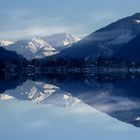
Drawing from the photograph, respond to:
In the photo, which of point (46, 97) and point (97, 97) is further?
point (46, 97)

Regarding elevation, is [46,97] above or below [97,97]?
below

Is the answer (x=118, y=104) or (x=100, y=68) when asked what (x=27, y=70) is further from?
(x=118, y=104)

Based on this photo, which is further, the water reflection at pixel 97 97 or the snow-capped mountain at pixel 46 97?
the snow-capped mountain at pixel 46 97

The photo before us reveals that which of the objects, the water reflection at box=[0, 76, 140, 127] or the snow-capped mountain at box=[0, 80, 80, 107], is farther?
the snow-capped mountain at box=[0, 80, 80, 107]

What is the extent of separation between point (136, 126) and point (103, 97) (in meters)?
27.4

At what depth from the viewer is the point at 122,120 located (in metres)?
29.1

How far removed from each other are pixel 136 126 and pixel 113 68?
550 feet

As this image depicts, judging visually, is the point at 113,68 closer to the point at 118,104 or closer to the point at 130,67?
the point at 130,67

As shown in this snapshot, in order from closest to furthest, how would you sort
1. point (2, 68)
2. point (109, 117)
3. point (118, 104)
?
point (109, 117) < point (118, 104) < point (2, 68)

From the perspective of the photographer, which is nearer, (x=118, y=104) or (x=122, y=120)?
(x=122, y=120)

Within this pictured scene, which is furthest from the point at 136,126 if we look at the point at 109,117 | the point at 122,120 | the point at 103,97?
the point at 103,97

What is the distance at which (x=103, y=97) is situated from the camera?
5344cm

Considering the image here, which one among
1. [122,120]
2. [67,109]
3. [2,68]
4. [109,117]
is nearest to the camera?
[122,120]

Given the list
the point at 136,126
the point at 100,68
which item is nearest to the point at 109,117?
the point at 136,126
